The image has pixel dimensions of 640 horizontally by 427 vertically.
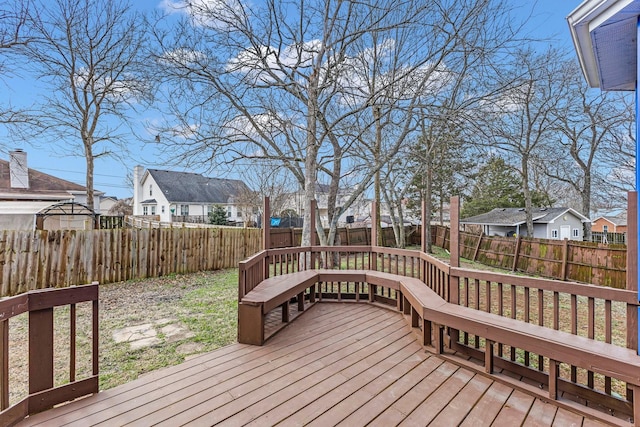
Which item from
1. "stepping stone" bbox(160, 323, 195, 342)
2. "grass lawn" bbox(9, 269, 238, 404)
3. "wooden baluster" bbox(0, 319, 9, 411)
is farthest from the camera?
"stepping stone" bbox(160, 323, 195, 342)

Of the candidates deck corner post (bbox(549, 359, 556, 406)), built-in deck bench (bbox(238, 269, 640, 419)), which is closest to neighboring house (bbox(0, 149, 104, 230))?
built-in deck bench (bbox(238, 269, 640, 419))

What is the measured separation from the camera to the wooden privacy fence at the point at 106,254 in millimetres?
6234

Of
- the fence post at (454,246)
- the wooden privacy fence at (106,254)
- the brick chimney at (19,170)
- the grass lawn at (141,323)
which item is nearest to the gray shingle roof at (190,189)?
the brick chimney at (19,170)

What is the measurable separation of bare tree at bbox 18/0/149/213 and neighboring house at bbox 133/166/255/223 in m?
14.5

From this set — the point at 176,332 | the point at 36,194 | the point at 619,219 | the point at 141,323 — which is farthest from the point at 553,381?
the point at 619,219

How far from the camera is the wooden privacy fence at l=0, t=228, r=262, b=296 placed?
6234 millimetres

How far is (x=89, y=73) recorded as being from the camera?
10.6 meters

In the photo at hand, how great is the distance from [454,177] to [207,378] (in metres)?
18.0

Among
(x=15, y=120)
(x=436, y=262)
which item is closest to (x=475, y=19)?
(x=436, y=262)

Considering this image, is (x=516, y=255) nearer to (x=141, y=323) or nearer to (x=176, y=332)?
(x=176, y=332)

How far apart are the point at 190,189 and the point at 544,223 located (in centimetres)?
2843

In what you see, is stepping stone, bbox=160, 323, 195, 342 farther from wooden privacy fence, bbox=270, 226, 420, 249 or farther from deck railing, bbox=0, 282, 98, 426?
wooden privacy fence, bbox=270, 226, 420, 249

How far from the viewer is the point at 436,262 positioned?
373 centimetres

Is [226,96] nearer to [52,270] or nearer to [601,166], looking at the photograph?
[52,270]
